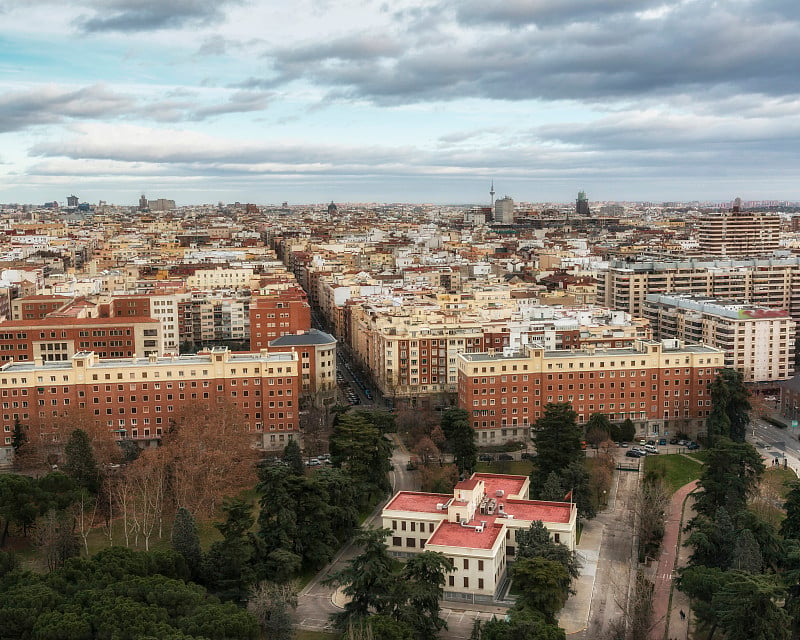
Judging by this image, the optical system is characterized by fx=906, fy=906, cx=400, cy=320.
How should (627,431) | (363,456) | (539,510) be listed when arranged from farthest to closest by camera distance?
(627,431), (363,456), (539,510)

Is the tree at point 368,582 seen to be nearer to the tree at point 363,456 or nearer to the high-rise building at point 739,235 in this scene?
the tree at point 363,456

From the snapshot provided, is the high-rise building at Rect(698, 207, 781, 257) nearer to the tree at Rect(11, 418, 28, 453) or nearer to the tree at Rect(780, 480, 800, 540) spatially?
the tree at Rect(780, 480, 800, 540)

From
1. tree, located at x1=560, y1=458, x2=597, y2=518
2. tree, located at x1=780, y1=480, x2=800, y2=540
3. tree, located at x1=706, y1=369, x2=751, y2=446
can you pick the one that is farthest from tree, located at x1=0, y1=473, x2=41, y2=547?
tree, located at x1=706, y1=369, x2=751, y2=446

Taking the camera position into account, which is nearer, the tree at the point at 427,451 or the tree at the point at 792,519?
the tree at the point at 792,519

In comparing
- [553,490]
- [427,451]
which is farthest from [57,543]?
[553,490]

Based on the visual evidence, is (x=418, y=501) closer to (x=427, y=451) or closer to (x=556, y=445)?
(x=427, y=451)

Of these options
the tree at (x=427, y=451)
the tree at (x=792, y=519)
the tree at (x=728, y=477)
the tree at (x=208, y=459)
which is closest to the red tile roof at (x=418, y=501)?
the tree at (x=427, y=451)
